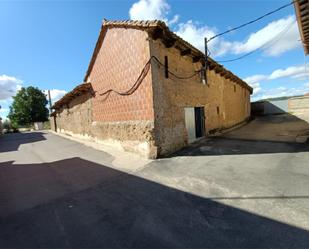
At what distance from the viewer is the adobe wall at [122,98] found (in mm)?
7391

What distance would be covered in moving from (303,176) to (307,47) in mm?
7369

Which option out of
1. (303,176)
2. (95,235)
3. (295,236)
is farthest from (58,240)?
(303,176)

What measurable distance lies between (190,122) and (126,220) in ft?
22.8

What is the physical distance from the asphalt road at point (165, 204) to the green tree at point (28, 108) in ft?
145

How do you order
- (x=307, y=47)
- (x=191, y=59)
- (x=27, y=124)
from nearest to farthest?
(x=307, y=47), (x=191, y=59), (x=27, y=124)

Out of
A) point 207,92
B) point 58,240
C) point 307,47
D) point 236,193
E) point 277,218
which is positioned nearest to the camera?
point 58,240

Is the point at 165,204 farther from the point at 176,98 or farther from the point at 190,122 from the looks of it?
the point at 190,122

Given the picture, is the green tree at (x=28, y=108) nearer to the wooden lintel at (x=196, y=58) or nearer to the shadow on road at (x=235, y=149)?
the wooden lintel at (x=196, y=58)

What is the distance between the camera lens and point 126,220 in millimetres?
3287

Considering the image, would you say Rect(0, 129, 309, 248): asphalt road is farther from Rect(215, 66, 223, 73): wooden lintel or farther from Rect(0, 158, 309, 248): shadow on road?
Rect(215, 66, 223, 73): wooden lintel

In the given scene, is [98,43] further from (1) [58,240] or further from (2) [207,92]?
(1) [58,240]

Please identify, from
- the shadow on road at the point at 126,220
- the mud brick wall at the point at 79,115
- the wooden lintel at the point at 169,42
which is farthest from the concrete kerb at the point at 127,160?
the wooden lintel at the point at 169,42

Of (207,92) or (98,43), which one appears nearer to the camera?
(98,43)

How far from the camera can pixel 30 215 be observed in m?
3.68
